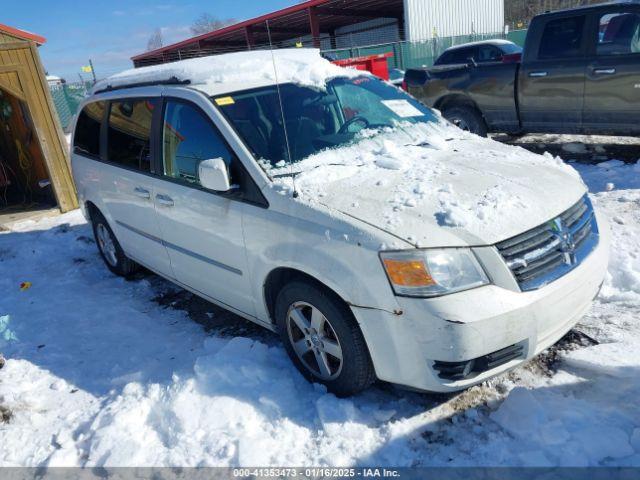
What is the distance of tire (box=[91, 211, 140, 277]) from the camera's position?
5.16 metres

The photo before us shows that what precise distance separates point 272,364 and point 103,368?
1.33m

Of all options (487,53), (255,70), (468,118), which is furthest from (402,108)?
(487,53)

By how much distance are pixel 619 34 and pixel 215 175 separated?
601 centimetres

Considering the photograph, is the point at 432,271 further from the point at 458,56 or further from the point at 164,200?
the point at 458,56

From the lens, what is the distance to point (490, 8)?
3075 centimetres

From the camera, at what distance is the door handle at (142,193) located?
3.98m

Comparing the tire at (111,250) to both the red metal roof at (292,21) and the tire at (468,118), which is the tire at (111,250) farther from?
the red metal roof at (292,21)

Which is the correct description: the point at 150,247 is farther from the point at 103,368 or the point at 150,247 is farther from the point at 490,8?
the point at 490,8

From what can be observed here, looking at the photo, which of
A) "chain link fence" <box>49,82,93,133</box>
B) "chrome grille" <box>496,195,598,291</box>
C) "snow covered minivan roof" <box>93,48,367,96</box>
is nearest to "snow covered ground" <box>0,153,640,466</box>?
"chrome grille" <box>496,195,598,291</box>

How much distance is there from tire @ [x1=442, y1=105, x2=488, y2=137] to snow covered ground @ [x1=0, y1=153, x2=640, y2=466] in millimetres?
4041

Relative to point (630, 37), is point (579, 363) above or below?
below

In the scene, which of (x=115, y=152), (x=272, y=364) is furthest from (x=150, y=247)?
(x=272, y=364)

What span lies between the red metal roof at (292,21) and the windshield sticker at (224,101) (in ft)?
73.1

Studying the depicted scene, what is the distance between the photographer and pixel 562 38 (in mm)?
6969
